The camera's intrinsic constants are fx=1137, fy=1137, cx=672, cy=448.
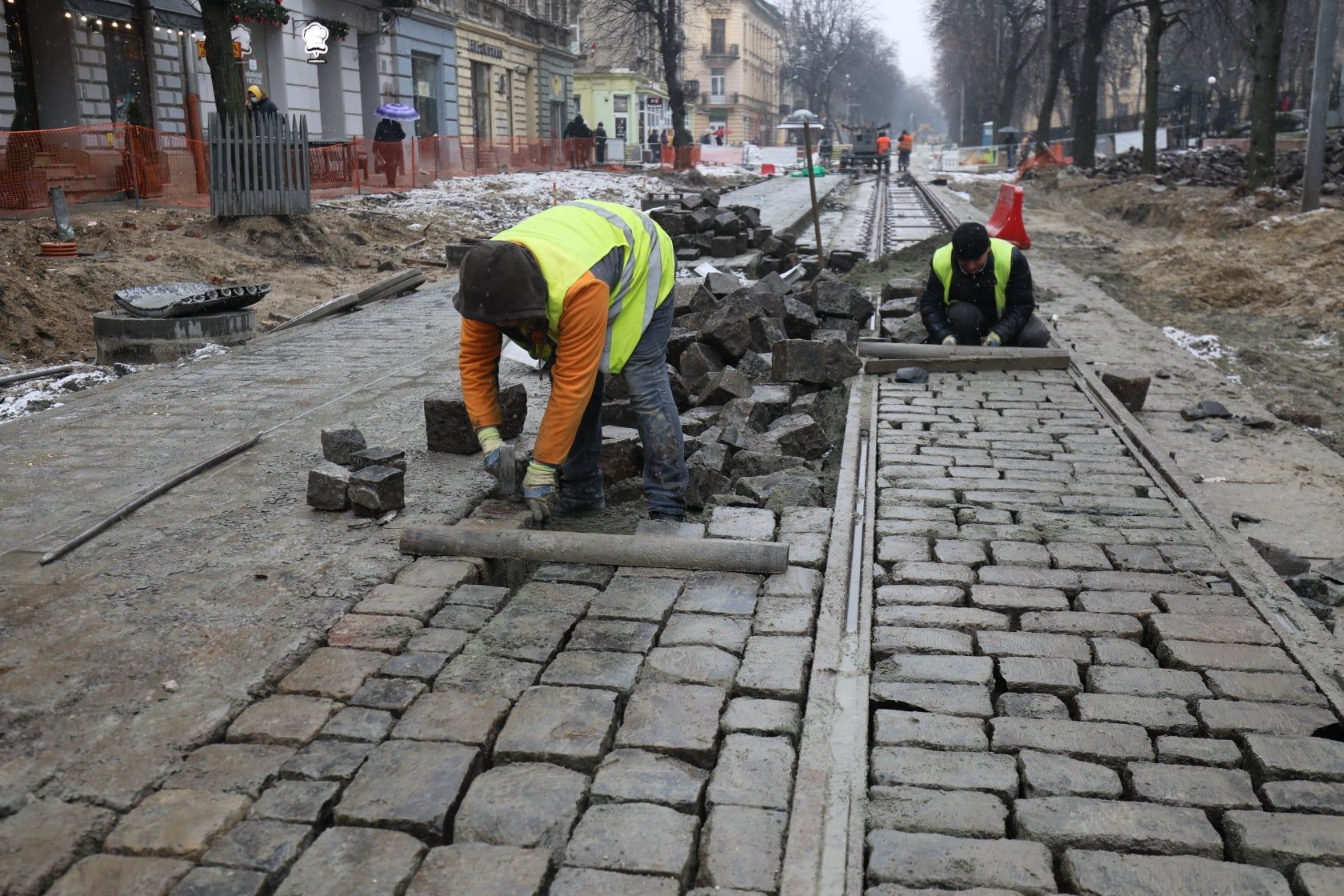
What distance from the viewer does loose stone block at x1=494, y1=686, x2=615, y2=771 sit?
291 cm

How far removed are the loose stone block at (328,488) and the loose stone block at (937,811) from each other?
272cm

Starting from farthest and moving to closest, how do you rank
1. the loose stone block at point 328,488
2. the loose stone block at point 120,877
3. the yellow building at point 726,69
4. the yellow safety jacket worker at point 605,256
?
the yellow building at point 726,69 → the loose stone block at point 328,488 → the yellow safety jacket worker at point 605,256 → the loose stone block at point 120,877

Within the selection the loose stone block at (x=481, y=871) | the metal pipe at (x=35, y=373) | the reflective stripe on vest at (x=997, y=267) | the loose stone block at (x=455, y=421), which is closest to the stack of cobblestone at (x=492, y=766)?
the loose stone block at (x=481, y=871)

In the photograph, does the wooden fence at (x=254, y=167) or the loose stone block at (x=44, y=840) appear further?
the wooden fence at (x=254, y=167)

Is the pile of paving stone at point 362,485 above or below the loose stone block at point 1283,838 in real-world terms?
above

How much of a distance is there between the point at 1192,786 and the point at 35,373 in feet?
26.2

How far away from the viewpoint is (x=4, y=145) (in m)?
14.0

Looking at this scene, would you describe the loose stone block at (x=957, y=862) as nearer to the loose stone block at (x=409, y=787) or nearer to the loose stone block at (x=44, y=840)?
the loose stone block at (x=409, y=787)

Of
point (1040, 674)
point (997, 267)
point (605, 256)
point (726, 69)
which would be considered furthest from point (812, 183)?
point (726, 69)

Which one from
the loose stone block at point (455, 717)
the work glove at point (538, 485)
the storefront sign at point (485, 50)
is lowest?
the loose stone block at point (455, 717)

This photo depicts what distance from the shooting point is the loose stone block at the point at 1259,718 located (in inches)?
120

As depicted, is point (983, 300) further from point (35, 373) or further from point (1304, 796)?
→ point (35, 373)

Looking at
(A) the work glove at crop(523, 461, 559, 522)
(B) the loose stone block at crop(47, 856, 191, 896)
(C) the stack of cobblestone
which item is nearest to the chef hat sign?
(A) the work glove at crop(523, 461, 559, 522)

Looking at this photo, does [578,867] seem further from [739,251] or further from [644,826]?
[739,251]
